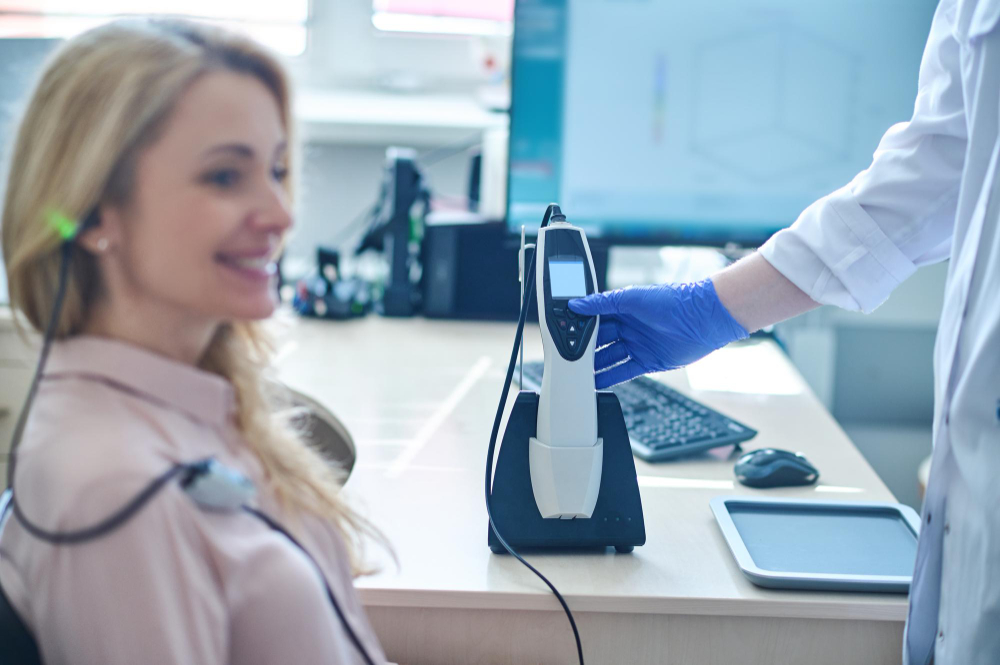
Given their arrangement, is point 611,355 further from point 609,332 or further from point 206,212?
point 206,212

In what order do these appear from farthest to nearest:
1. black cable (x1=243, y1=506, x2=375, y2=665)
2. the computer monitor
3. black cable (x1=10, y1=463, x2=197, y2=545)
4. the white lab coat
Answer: the computer monitor < the white lab coat < black cable (x1=243, y1=506, x2=375, y2=665) < black cable (x1=10, y1=463, x2=197, y2=545)

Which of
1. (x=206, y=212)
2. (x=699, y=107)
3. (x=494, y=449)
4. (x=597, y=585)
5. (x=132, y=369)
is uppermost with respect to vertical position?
(x=699, y=107)

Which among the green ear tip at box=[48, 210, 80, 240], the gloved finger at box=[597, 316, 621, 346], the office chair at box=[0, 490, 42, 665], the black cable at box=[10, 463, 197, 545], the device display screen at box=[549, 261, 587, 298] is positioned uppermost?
the green ear tip at box=[48, 210, 80, 240]

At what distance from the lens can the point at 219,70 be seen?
58cm

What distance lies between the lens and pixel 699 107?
4.81 ft

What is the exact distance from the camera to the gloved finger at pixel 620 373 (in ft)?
3.19

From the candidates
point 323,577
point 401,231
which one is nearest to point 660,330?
point 323,577

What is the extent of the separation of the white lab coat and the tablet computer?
0.06 meters

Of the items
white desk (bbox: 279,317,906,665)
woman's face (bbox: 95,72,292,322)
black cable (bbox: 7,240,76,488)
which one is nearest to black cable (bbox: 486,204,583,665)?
white desk (bbox: 279,317,906,665)

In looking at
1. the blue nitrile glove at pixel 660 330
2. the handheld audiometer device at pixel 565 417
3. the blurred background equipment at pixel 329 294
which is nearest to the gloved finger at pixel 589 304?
the handheld audiometer device at pixel 565 417

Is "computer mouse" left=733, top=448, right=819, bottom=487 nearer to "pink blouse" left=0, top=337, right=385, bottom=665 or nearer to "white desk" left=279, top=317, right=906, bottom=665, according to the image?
"white desk" left=279, top=317, right=906, bottom=665

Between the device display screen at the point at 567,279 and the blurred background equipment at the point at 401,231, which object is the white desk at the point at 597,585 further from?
the blurred background equipment at the point at 401,231

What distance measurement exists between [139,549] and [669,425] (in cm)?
76

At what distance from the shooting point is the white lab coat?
741 millimetres
